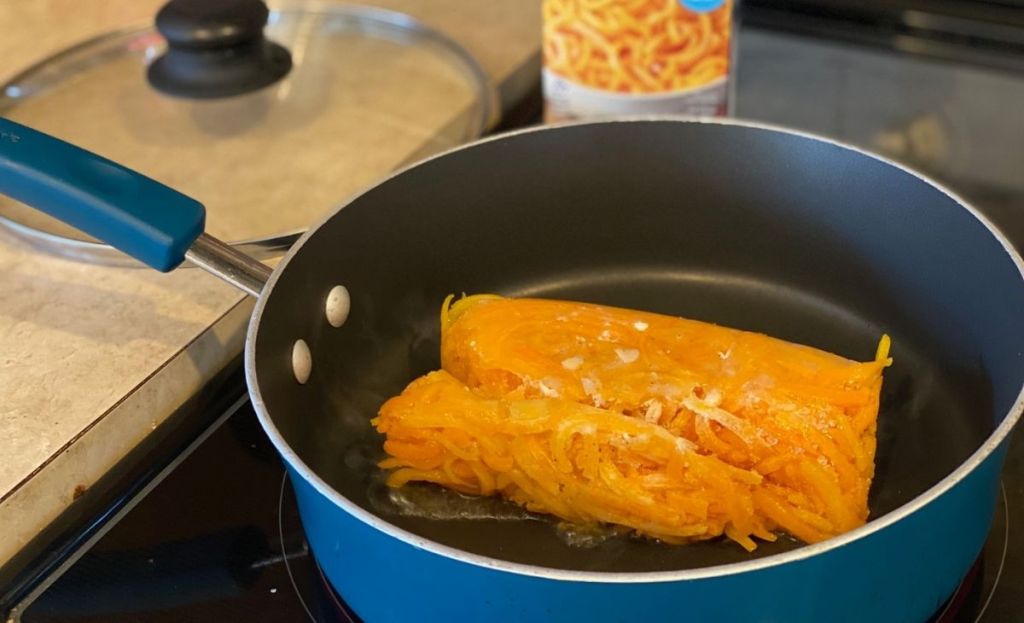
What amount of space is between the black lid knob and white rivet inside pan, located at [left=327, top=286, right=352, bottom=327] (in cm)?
37

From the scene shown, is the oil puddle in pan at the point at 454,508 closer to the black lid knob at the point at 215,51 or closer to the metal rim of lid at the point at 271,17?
the metal rim of lid at the point at 271,17

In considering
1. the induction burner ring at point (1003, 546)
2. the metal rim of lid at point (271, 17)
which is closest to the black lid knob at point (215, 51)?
the metal rim of lid at point (271, 17)

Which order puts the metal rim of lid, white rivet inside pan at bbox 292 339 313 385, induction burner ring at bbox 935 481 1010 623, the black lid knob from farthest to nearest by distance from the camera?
1. the black lid knob
2. the metal rim of lid
3. white rivet inside pan at bbox 292 339 313 385
4. induction burner ring at bbox 935 481 1010 623

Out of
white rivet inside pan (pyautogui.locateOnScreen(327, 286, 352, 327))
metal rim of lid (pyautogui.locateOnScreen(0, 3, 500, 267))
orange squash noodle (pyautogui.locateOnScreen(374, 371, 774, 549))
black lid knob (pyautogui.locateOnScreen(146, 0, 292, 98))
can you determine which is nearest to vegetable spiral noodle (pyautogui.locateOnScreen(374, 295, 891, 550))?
orange squash noodle (pyautogui.locateOnScreen(374, 371, 774, 549))

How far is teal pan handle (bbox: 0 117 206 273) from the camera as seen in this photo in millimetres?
815

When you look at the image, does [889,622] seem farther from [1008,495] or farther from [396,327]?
[396,327]

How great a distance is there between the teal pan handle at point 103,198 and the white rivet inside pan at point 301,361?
0.38 ft

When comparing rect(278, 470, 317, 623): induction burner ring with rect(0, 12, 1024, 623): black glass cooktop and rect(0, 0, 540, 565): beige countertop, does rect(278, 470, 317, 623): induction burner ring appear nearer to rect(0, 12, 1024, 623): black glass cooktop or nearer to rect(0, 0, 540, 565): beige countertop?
rect(0, 12, 1024, 623): black glass cooktop

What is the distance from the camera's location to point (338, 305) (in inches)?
36.4

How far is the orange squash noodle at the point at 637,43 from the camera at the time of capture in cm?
106

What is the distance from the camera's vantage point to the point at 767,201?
1.01 m

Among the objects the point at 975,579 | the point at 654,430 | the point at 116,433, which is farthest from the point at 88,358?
the point at 975,579

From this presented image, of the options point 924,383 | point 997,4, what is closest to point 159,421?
point 924,383

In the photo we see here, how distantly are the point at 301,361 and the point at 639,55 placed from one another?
0.46 m
